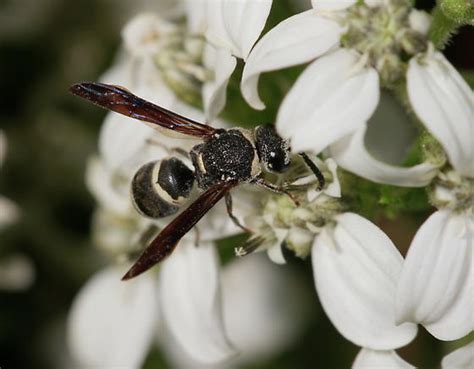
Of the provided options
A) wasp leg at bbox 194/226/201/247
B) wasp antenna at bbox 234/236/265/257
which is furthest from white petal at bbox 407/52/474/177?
wasp leg at bbox 194/226/201/247

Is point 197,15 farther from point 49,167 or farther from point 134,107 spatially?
point 49,167

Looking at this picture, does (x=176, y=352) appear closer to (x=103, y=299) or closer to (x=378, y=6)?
(x=103, y=299)

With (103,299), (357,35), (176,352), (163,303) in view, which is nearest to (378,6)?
(357,35)

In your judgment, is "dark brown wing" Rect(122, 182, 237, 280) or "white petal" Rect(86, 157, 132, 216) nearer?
"dark brown wing" Rect(122, 182, 237, 280)

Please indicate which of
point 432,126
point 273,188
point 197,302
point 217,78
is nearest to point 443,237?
point 432,126

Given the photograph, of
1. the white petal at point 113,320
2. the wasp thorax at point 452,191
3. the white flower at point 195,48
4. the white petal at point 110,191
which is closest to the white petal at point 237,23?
the white flower at point 195,48

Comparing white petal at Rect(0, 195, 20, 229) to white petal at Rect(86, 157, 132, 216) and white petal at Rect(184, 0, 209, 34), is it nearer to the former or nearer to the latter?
white petal at Rect(86, 157, 132, 216)
